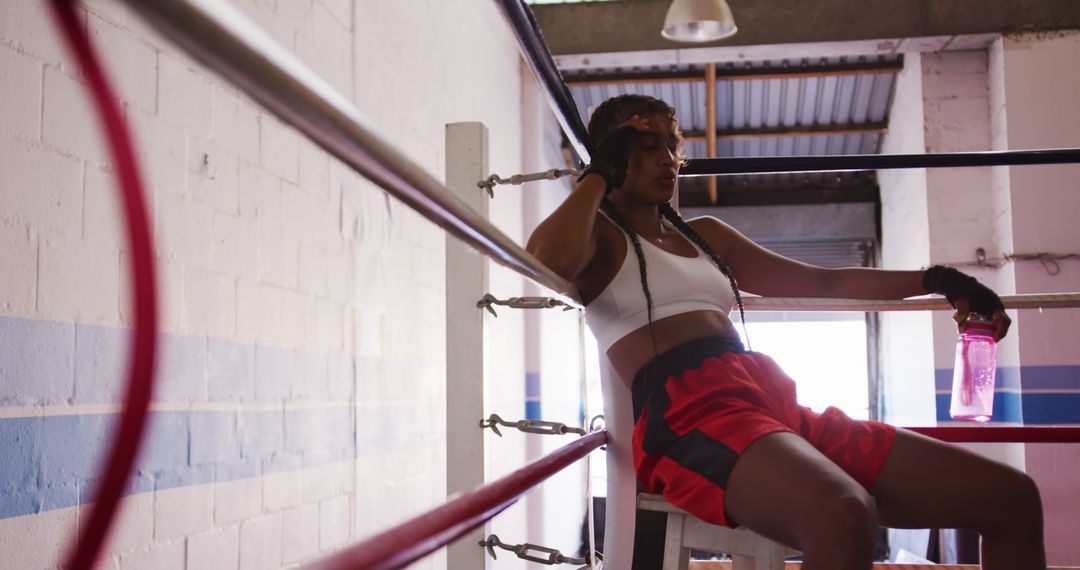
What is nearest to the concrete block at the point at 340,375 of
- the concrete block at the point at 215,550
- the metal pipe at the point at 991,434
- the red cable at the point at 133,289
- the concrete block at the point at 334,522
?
the concrete block at the point at 334,522

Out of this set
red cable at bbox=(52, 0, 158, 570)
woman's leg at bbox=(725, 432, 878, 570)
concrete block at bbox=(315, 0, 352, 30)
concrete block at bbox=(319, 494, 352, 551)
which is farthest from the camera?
concrete block at bbox=(315, 0, 352, 30)

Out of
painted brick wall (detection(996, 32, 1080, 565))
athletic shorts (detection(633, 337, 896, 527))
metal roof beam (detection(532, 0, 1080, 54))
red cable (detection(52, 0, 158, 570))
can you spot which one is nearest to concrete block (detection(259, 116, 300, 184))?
athletic shorts (detection(633, 337, 896, 527))

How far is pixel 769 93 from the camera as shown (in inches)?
278

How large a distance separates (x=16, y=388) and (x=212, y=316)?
22.3 inches

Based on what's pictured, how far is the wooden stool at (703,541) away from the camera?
1.23 m

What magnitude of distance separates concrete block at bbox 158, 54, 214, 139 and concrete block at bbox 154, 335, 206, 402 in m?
0.44

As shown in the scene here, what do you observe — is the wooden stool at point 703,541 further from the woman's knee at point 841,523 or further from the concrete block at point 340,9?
the concrete block at point 340,9

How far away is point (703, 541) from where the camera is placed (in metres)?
1.32

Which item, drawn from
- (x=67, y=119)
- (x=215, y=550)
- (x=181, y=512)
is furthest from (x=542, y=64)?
(x=215, y=550)

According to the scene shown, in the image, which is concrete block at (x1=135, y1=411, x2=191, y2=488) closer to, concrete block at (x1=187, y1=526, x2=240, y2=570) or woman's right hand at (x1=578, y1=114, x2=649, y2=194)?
concrete block at (x1=187, y1=526, x2=240, y2=570)

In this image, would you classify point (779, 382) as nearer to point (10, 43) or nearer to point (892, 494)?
point (892, 494)

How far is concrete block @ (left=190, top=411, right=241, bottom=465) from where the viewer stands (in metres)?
1.88

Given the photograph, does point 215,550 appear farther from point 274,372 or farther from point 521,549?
point 521,549

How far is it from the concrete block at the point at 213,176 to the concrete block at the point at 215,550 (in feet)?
2.30
